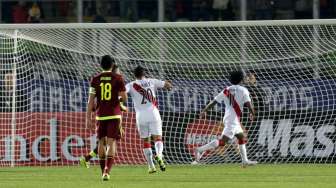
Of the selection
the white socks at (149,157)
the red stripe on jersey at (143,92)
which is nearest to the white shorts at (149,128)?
the red stripe on jersey at (143,92)

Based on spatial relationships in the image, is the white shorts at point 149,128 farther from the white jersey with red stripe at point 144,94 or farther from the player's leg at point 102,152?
the player's leg at point 102,152

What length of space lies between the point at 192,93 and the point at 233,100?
1.98 m

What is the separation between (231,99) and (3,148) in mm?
4590

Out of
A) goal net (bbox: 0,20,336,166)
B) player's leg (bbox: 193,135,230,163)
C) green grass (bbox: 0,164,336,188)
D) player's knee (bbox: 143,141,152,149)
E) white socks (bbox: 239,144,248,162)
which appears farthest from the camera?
goal net (bbox: 0,20,336,166)

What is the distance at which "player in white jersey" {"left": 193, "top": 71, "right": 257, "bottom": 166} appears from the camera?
20406mm

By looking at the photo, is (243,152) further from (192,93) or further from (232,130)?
(192,93)

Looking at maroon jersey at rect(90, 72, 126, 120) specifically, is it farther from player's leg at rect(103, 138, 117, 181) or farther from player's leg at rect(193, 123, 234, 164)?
player's leg at rect(193, 123, 234, 164)

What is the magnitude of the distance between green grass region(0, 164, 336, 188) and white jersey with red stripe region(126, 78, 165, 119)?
1039mm

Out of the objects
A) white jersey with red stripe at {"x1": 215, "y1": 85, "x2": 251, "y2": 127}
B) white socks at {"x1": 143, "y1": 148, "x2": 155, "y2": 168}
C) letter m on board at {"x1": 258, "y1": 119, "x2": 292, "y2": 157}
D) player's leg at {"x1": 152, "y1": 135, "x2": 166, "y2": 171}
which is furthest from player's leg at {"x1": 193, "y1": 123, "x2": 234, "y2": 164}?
white socks at {"x1": 143, "y1": 148, "x2": 155, "y2": 168}

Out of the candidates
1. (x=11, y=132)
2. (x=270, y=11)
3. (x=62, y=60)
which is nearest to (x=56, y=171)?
(x=11, y=132)

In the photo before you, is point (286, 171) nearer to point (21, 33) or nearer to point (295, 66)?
point (295, 66)

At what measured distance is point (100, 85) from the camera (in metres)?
16.1

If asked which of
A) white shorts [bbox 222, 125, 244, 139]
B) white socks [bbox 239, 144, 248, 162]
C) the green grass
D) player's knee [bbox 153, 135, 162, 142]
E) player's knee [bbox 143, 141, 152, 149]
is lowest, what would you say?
the green grass

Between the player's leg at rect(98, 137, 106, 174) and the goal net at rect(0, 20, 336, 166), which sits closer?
the player's leg at rect(98, 137, 106, 174)
